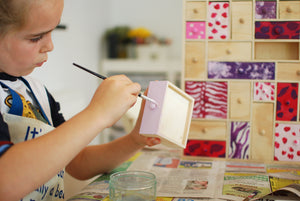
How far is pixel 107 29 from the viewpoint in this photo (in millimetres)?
2939

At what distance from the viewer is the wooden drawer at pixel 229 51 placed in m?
1.04

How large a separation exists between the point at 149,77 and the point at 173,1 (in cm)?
71

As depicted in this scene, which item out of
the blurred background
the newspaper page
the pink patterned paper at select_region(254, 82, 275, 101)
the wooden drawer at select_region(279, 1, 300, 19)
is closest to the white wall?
the blurred background

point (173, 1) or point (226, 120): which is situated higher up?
point (173, 1)

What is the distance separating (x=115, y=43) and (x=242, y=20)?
185 cm

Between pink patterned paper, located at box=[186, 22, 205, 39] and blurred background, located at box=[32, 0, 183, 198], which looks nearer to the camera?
pink patterned paper, located at box=[186, 22, 205, 39]

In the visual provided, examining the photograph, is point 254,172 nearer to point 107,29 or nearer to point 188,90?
point 188,90

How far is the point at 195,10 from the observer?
41.9 inches

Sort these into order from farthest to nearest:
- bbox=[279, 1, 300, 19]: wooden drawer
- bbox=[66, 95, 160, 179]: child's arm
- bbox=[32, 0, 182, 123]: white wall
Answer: bbox=[32, 0, 182, 123]: white wall → bbox=[279, 1, 300, 19]: wooden drawer → bbox=[66, 95, 160, 179]: child's arm

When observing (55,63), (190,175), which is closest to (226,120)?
(190,175)

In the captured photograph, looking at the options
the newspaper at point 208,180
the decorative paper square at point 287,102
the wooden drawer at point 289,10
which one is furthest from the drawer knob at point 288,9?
the newspaper at point 208,180

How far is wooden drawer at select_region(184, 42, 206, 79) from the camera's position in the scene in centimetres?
107

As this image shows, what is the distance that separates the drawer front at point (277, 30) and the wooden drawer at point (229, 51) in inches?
1.9

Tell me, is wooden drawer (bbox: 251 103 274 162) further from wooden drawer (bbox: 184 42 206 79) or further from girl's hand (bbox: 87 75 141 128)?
girl's hand (bbox: 87 75 141 128)
